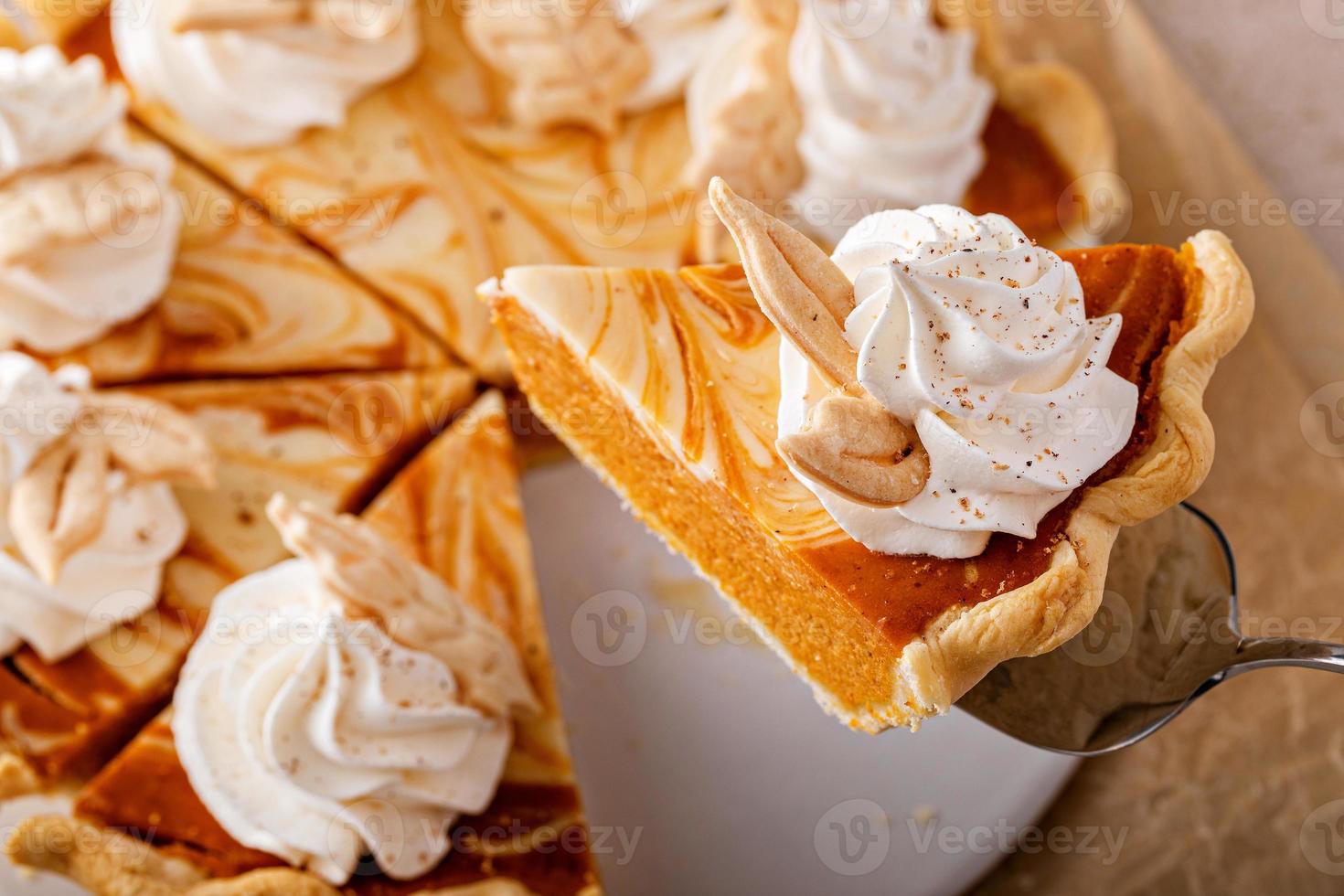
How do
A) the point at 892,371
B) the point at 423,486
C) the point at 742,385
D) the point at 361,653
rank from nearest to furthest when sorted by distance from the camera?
the point at 892,371 < the point at 742,385 < the point at 361,653 < the point at 423,486

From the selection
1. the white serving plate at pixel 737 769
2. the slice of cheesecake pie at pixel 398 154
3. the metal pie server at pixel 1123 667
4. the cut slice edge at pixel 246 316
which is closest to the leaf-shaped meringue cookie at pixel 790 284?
the metal pie server at pixel 1123 667

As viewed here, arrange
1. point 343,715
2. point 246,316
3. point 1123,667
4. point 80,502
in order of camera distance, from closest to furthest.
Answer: point 1123,667 → point 343,715 → point 80,502 → point 246,316

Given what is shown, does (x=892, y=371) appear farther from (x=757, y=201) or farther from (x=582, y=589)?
(x=582, y=589)

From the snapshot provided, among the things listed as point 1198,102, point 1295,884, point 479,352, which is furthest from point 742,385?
point 1198,102

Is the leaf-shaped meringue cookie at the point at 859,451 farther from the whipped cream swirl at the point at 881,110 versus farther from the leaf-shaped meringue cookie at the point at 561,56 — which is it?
the leaf-shaped meringue cookie at the point at 561,56

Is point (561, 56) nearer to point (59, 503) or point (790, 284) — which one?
point (790, 284)

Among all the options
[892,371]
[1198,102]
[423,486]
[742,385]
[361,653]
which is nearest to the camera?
[892,371]

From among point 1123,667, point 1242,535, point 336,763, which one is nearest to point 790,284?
point 1123,667
